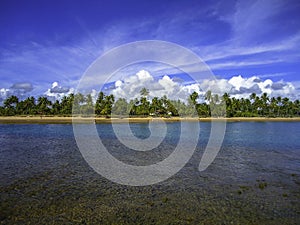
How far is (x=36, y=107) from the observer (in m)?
125

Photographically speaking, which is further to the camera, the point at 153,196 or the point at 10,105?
the point at 10,105

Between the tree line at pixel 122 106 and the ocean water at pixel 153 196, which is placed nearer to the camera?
the ocean water at pixel 153 196

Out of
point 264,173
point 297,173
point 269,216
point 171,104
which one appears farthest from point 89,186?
point 171,104

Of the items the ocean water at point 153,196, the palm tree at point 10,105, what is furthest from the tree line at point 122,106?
the ocean water at point 153,196

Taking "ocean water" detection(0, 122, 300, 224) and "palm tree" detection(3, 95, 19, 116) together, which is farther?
"palm tree" detection(3, 95, 19, 116)

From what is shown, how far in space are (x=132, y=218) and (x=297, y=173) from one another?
495 inches

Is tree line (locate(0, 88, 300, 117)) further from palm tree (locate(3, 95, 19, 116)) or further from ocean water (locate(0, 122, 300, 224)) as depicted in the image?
ocean water (locate(0, 122, 300, 224))

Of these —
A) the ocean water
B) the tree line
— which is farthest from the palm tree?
the ocean water

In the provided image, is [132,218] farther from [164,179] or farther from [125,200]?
[164,179]

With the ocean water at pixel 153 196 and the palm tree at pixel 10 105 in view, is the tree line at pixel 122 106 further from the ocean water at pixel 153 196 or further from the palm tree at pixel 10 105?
the ocean water at pixel 153 196

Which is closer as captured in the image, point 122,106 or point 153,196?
point 153,196

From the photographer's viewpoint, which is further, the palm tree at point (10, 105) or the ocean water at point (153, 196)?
the palm tree at point (10, 105)

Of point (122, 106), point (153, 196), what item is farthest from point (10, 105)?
point (153, 196)

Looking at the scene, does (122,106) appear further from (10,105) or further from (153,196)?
(153,196)
